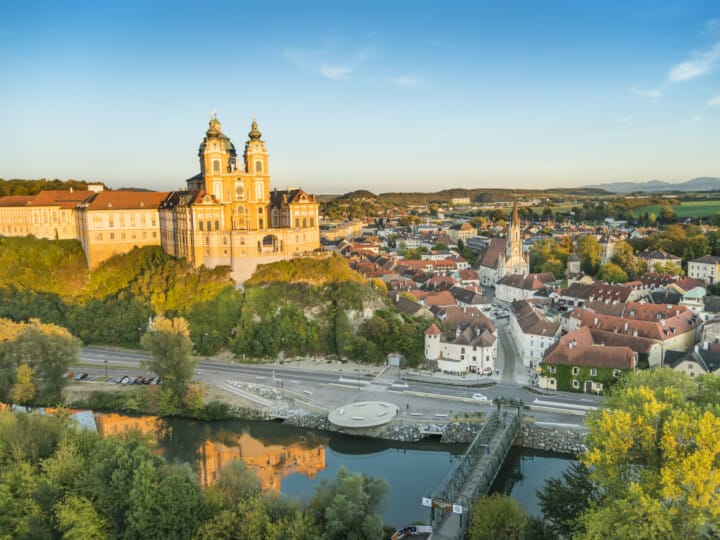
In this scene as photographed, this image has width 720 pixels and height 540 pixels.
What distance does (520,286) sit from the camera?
2231 inches

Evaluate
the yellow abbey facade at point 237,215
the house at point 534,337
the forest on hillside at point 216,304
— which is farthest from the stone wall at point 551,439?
the yellow abbey facade at point 237,215

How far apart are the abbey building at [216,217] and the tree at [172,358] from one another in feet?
41.6

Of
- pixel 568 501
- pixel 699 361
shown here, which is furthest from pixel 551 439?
pixel 699 361

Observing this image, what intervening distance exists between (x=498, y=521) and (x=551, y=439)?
35.6ft

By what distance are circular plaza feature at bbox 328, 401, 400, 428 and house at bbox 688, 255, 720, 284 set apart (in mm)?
45413

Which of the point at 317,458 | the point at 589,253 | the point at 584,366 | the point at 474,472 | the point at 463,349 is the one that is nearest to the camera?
the point at 474,472

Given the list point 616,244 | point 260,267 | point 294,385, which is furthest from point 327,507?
point 616,244

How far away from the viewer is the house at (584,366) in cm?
2964

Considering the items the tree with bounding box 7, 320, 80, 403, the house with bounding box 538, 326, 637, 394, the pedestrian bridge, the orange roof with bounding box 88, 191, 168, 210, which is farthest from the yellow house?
the house with bounding box 538, 326, 637, 394

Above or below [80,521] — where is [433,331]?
above

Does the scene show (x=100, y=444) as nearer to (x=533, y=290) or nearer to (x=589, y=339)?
(x=589, y=339)

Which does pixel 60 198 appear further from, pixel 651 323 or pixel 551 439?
pixel 651 323

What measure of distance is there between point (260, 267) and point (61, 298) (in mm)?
17106

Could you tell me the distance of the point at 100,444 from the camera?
19.5m
